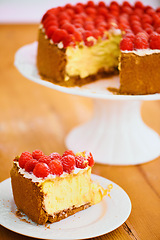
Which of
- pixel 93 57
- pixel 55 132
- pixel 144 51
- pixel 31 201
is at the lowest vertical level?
pixel 55 132

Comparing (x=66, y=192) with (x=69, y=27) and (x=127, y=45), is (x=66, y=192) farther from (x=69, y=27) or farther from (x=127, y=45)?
(x=69, y=27)

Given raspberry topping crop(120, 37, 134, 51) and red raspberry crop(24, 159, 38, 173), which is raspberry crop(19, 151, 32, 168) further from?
raspberry topping crop(120, 37, 134, 51)

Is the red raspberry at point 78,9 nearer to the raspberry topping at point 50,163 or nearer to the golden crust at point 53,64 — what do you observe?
the golden crust at point 53,64

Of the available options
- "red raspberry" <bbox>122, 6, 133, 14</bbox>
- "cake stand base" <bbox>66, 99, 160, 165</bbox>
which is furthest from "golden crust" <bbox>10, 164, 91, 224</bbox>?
"red raspberry" <bbox>122, 6, 133, 14</bbox>

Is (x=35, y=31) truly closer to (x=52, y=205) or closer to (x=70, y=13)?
(x=70, y=13)

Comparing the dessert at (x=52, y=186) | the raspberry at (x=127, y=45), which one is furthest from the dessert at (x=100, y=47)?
the dessert at (x=52, y=186)

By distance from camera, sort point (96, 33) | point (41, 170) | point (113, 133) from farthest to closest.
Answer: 1. point (113, 133)
2. point (96, 33)
3. point (41, 170)

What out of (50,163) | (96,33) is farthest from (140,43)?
(50,163)
